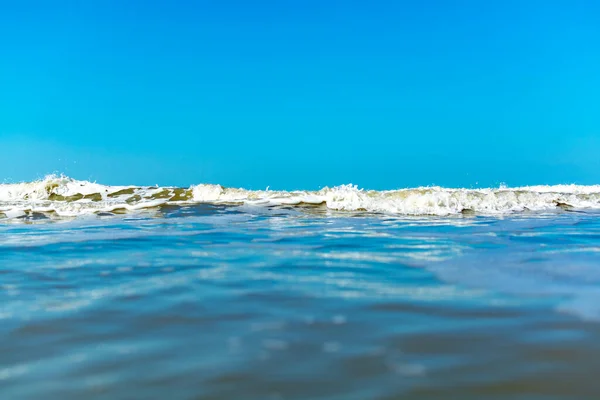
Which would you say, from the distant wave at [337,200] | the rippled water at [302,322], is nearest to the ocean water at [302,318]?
the rippled water at [302,322]

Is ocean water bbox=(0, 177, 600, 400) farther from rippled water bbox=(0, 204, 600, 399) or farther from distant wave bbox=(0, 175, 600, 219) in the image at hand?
distant wave bbox=(0, 175, 600, 219)

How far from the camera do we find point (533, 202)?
1161 cm

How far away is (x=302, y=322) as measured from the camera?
2.24 m

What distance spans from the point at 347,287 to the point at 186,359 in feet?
4.36

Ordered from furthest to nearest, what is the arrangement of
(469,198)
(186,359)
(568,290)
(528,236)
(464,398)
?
(469,198), (528,236), (568,290), (186,359), (464,398)

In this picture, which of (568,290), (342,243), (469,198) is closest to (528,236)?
(342,243)

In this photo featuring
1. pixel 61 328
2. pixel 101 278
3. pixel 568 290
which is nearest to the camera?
pixel 61 328

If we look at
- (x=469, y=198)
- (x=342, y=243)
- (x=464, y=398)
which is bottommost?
(x=464, y=398)

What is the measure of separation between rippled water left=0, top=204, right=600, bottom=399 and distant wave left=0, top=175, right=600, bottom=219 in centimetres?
534

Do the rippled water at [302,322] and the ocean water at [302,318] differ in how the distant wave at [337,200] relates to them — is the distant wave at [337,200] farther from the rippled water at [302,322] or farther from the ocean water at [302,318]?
the rippled water at [302,322]

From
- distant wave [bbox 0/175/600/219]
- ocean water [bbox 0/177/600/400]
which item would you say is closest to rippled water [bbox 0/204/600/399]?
ocean water [bbox 0/177/600/400]

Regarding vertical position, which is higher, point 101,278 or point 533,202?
point 533,202

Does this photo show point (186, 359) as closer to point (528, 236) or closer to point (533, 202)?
point (528, 236)

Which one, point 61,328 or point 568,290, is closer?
point 61,328
